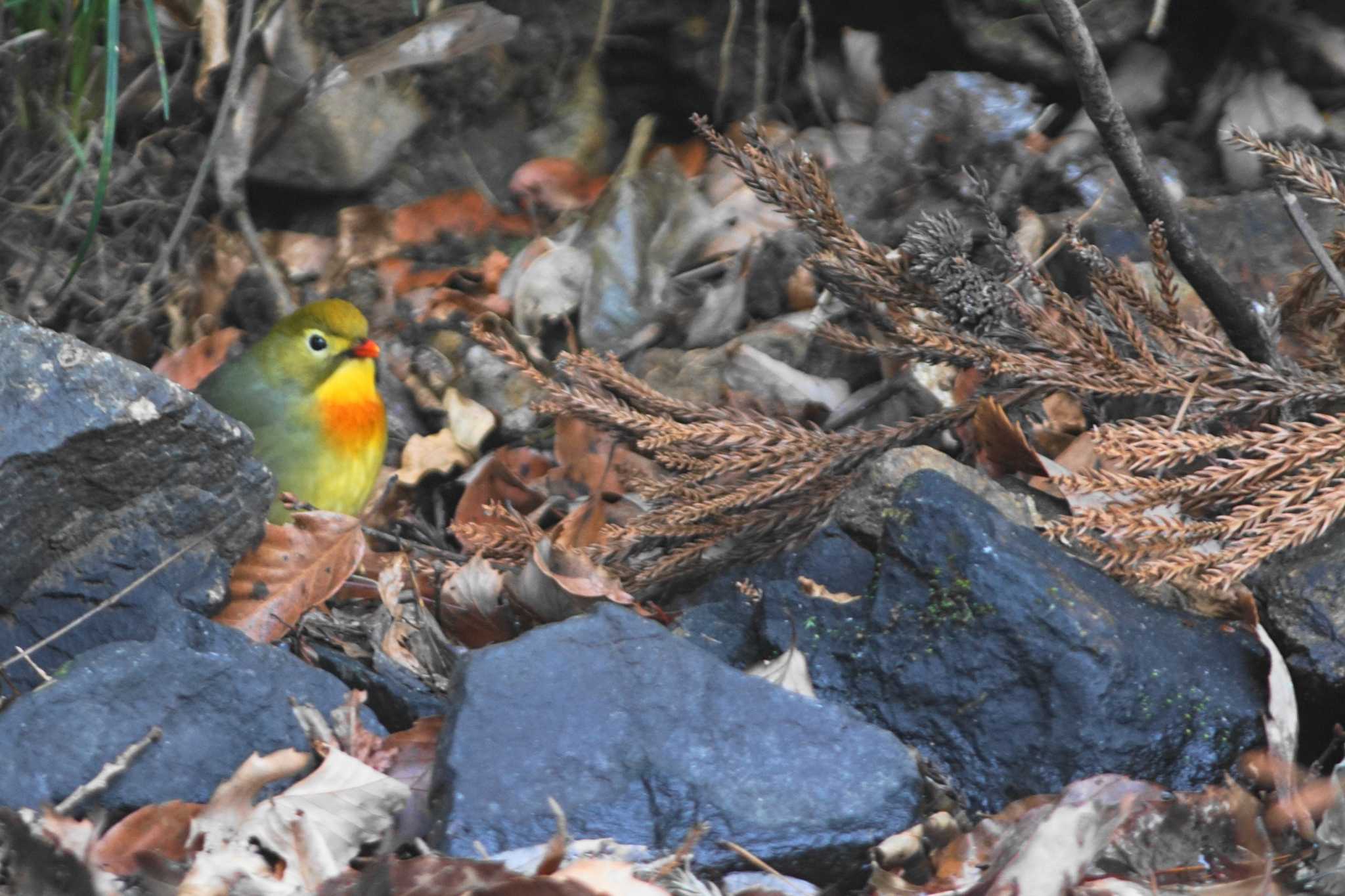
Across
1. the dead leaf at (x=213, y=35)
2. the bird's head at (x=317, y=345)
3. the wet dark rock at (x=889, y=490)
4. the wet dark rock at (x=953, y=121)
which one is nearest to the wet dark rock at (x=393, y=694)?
the wet dark rock at (x=889, y=490)

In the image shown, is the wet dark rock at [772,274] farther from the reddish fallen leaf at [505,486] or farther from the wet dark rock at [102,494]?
the wet dark rock at [102,494]

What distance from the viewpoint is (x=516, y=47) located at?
5543 millimetres

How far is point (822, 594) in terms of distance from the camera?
8.85 feet

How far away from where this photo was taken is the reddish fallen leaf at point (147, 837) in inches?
86.5

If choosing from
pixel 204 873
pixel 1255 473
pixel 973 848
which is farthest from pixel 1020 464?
pixel 204 873

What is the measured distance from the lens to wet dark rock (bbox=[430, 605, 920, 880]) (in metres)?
2.20

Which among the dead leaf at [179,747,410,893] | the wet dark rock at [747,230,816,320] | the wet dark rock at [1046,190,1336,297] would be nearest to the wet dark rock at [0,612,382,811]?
the dead leaf at [179,747,410,893]

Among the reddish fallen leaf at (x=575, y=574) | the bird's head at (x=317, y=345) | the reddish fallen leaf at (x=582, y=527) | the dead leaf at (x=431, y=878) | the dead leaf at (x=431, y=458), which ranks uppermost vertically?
the dead leaf at (x=431, y=878)

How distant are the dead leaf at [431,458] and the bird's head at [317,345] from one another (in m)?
0.31

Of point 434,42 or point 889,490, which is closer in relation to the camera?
point 889,490

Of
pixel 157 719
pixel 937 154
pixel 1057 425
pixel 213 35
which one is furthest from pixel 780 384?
pixel 213 35

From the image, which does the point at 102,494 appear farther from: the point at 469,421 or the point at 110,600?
the point at 469,421

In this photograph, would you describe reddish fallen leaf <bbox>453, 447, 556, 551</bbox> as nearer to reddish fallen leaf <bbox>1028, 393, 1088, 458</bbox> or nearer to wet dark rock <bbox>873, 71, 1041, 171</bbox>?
reddish fallen leaf <bbox>1028, 393, 1088, 458</bbox>

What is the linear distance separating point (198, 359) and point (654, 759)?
11.4 feet
